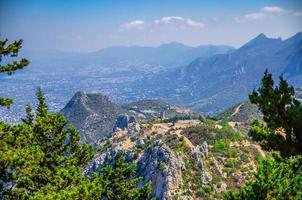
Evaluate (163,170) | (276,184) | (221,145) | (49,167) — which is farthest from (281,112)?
(221,145)

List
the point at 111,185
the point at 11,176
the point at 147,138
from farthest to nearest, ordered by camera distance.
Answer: the point at 147,138 < the point at 111,185 < the point at 11,176

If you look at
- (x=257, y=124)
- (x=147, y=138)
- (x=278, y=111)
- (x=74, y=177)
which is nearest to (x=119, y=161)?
(x=74, y=177)

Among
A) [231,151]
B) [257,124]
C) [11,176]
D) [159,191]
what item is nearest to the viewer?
[257,124]

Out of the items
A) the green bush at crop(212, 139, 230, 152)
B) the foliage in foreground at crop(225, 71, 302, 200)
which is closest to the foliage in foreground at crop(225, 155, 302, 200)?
the foliage in foreground at crop(225, 71, 302, 200)

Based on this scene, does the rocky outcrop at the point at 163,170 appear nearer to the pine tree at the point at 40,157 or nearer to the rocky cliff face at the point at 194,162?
the rocky cliff face at the point at 194,162

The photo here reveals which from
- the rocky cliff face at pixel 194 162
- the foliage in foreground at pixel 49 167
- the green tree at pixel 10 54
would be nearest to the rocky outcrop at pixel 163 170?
the rocky cliff face at pixel 194 162

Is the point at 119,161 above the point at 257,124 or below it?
below

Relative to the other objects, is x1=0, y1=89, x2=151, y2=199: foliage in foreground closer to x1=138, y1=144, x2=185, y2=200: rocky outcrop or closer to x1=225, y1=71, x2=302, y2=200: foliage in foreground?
x1=225, y1=71, x2=302, y2=200: foliage in foreground

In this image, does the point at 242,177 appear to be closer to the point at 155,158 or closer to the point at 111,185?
the point at 155,158
